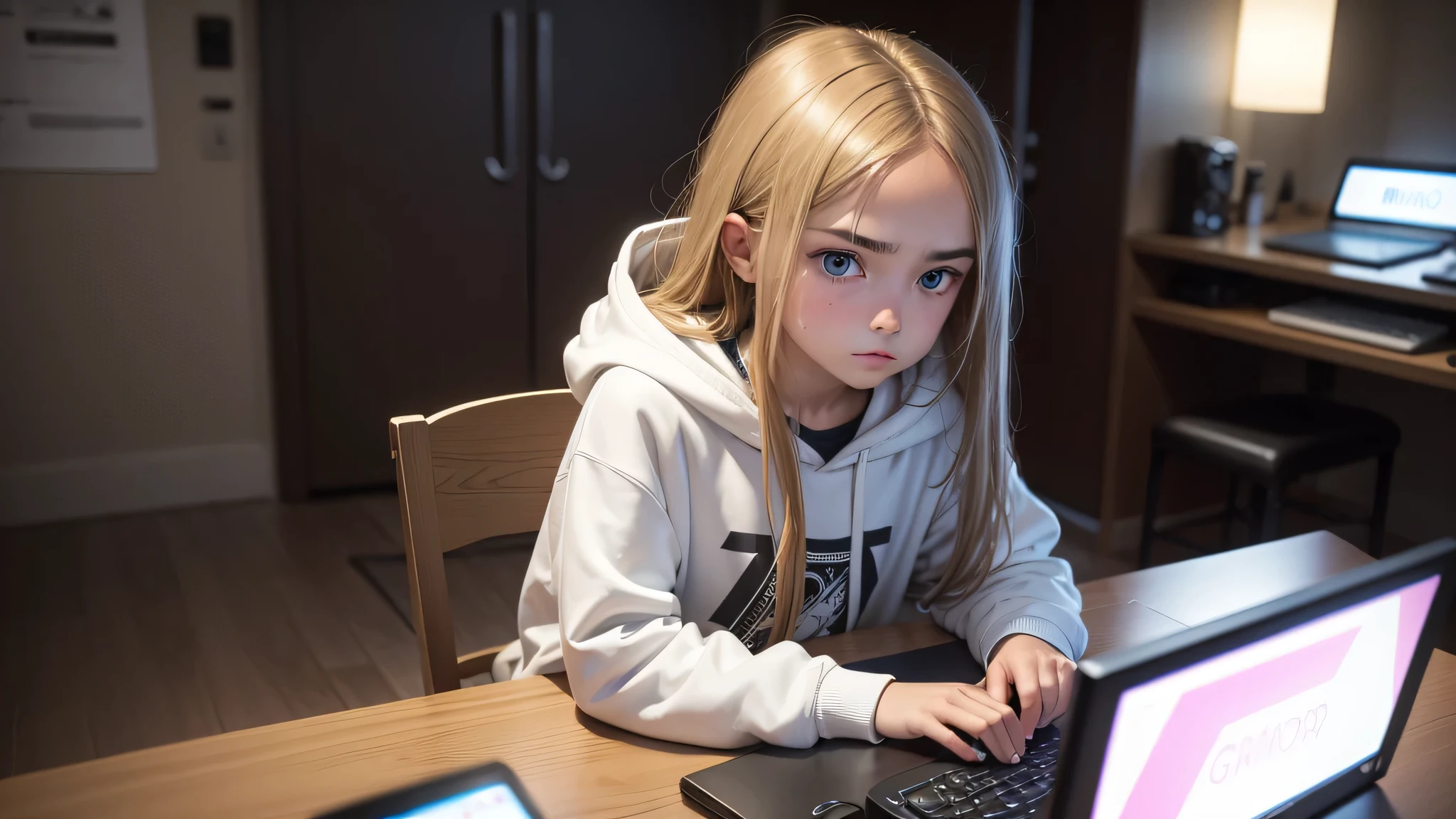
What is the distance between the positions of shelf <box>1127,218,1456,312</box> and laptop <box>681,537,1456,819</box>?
5.74 feet

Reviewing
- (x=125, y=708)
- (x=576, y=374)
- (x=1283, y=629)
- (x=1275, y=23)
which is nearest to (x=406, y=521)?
(x=576, y=374)

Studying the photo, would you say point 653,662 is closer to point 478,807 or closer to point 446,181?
point 478,807

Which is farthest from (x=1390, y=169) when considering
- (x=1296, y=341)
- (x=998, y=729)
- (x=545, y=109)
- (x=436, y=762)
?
(x=436, y=762)

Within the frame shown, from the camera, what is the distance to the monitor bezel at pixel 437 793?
718 millimetres

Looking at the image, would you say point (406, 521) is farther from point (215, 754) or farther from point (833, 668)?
point (833, 668)

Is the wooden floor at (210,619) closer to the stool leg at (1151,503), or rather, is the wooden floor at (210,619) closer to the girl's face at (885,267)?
the stool leg at (1151,503)

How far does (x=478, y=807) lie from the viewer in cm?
73

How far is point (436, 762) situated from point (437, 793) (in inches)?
3.2

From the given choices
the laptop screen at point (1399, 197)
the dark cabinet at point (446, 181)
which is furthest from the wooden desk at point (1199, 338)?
the dark cabinet at point (446, 181)

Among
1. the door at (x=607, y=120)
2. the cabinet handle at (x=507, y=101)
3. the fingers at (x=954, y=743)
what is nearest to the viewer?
the fingers at (x=954, y=743)

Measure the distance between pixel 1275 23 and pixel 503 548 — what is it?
2.25 meters

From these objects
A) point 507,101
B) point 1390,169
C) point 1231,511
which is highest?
point 507,101

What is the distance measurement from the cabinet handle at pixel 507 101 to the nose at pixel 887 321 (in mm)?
2526

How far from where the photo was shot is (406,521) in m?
1.07
